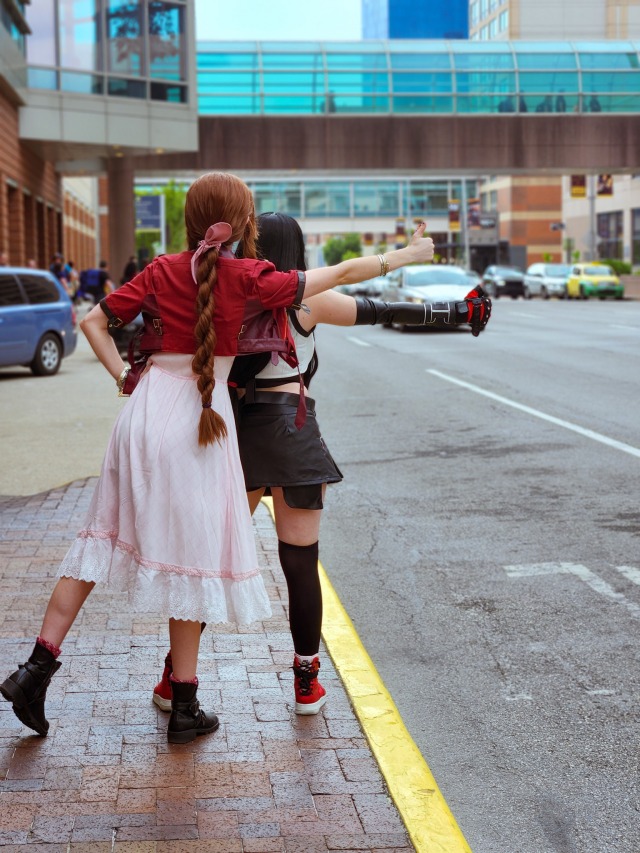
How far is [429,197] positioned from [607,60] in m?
77.5

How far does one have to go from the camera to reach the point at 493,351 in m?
22.1

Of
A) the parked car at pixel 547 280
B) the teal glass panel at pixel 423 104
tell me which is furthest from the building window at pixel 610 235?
the teal glass panel at pixel 423 104

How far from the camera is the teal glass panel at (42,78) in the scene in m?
35.2

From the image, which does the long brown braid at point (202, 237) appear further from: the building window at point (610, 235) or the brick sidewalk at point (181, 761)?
the building window at point (610, 235)

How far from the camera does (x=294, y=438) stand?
408 centimetres

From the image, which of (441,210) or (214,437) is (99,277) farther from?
(441,210)

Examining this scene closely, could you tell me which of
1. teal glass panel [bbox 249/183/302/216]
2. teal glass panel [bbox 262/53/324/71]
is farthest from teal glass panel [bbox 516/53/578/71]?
teal glass panel [bbox 249/183/302/216]

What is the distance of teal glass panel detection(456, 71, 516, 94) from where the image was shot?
1946 inches

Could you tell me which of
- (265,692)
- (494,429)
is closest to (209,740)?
(265,692)

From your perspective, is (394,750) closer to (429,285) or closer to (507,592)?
(507,592)

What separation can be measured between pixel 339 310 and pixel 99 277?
34268 millimetres

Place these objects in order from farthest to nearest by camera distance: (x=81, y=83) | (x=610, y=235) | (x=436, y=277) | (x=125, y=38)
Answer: (x=610, y=235) < (x=125, y=38) < (x=81, y=83) < (x=436, y=277)

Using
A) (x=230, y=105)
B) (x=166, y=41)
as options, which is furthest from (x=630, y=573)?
(x=230, y=105)

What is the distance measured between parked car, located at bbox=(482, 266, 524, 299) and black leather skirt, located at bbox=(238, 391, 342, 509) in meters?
60.2
